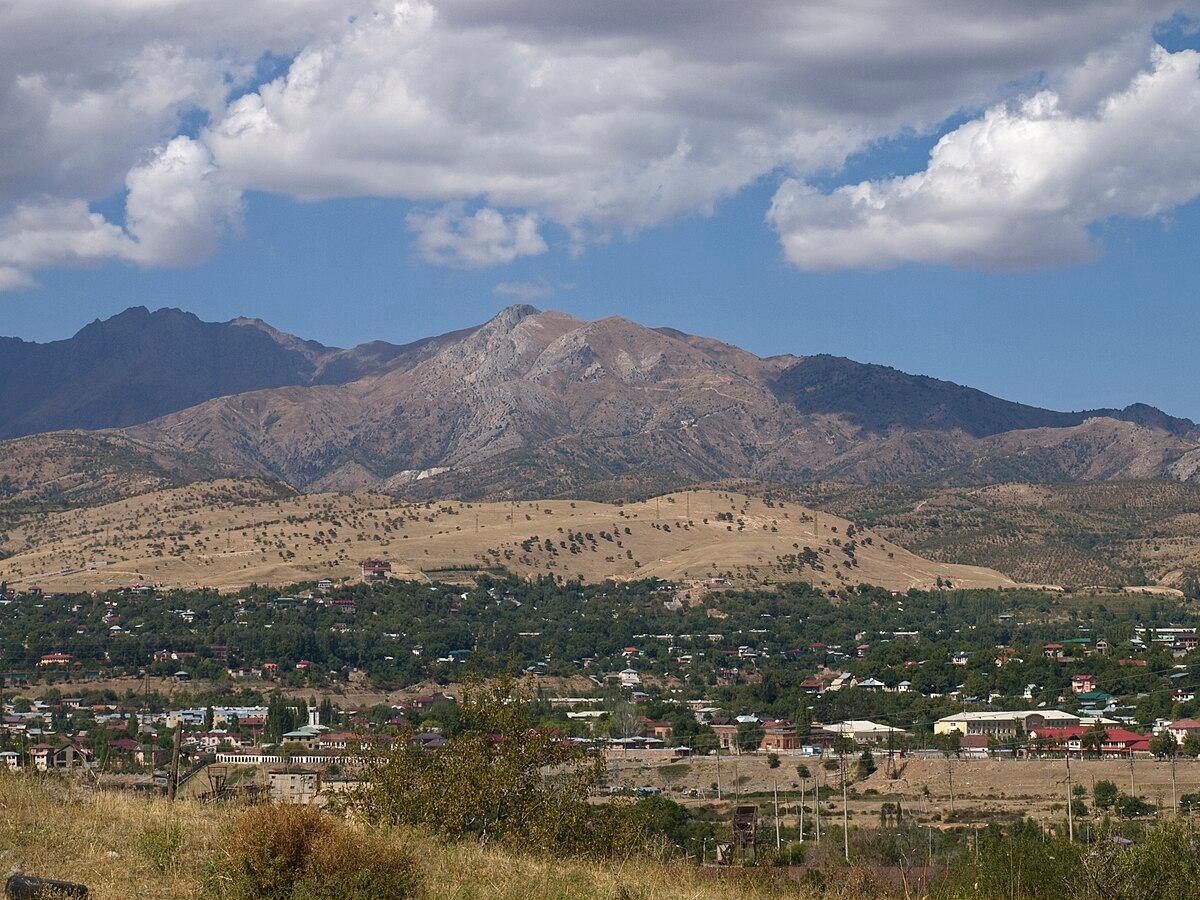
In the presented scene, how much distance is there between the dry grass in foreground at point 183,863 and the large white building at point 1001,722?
323ft

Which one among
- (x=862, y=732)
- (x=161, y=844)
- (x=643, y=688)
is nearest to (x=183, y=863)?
(x=161, y=844)

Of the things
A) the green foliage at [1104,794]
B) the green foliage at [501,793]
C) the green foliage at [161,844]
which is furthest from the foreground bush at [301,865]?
the green foliage at [1104,794]

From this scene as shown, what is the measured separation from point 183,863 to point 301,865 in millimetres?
1868

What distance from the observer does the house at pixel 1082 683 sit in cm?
14112

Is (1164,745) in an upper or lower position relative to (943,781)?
upper

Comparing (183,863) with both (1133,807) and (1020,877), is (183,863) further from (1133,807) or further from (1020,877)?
(1133,807)

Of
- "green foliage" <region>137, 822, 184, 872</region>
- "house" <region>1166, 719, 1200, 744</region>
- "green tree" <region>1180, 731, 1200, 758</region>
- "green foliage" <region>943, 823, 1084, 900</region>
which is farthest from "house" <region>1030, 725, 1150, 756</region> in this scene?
"green foliage" <region>137, 822, 184, 872</region>

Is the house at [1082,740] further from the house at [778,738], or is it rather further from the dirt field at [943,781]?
the house at [778,738]

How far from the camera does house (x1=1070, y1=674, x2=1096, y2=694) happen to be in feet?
463

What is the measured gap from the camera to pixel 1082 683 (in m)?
142

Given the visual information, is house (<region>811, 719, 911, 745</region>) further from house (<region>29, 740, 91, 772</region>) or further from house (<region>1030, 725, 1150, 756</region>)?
house (<region>29, 740, 91, 772</region>)

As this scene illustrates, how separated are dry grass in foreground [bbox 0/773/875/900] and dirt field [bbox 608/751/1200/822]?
54.7m

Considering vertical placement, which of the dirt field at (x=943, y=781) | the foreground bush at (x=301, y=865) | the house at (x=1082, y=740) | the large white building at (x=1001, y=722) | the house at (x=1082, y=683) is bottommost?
the dirt field at (x=943, y=781)

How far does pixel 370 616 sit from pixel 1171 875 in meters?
179
